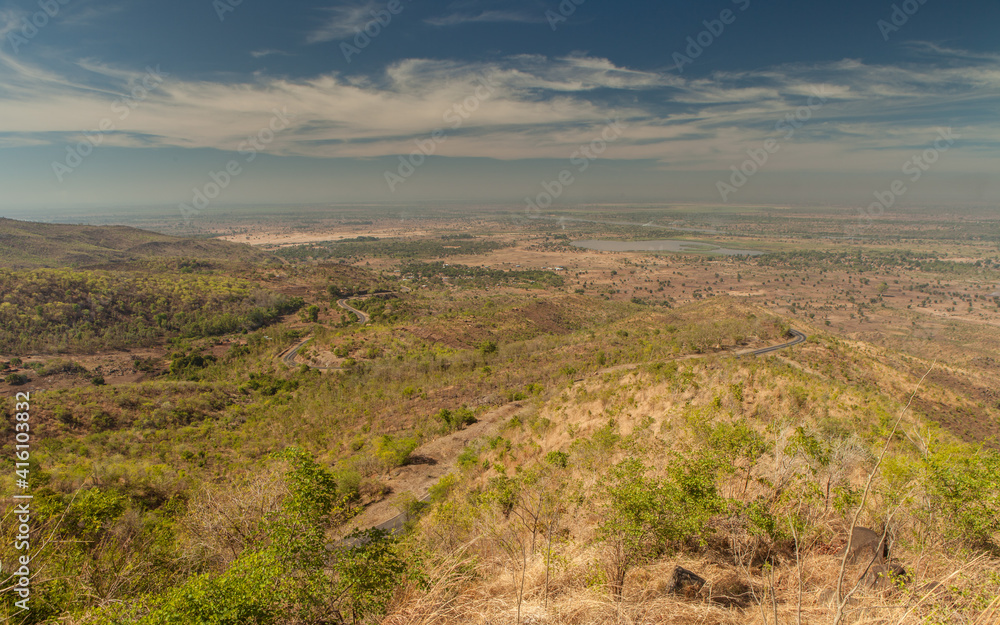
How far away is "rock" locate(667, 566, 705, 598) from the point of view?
27.2 feet

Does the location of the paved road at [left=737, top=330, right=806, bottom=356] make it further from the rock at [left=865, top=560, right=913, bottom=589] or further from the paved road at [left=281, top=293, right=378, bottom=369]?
the paved road at [left=281, top=293, right=378, bottom=369]

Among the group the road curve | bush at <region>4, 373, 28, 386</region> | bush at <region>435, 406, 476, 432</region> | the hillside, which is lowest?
bush at <region>4, 373, 28, 386</region>

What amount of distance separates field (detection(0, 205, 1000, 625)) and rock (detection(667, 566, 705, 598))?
0.26 feet

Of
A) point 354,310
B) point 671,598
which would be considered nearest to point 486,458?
point 671,598

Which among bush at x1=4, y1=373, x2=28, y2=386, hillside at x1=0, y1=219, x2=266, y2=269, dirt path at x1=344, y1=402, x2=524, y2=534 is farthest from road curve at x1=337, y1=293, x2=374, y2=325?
hillside at x1=0, y1=219, x2=266, y2=269

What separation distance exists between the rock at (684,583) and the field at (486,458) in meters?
0.08

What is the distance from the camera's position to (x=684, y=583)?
8.40m

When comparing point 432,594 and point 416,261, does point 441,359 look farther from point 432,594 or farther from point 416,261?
point 416,261

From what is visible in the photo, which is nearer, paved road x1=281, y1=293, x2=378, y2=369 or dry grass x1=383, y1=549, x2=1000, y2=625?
dry grass x1=383, y1=549, x2=1000, y2=625

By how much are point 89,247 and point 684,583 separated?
212029 millimetres

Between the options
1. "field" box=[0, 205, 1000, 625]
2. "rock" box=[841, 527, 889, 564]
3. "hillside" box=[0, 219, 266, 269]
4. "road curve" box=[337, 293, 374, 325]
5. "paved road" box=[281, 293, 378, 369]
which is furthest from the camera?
"hillside" box=[0, 219, 266, 269]

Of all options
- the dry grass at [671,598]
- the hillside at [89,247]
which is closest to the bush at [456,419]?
the dry grass at [671,598]

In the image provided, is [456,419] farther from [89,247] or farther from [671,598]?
[89,247]

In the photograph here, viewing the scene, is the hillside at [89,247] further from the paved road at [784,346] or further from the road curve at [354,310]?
the paved road at [784,346]
